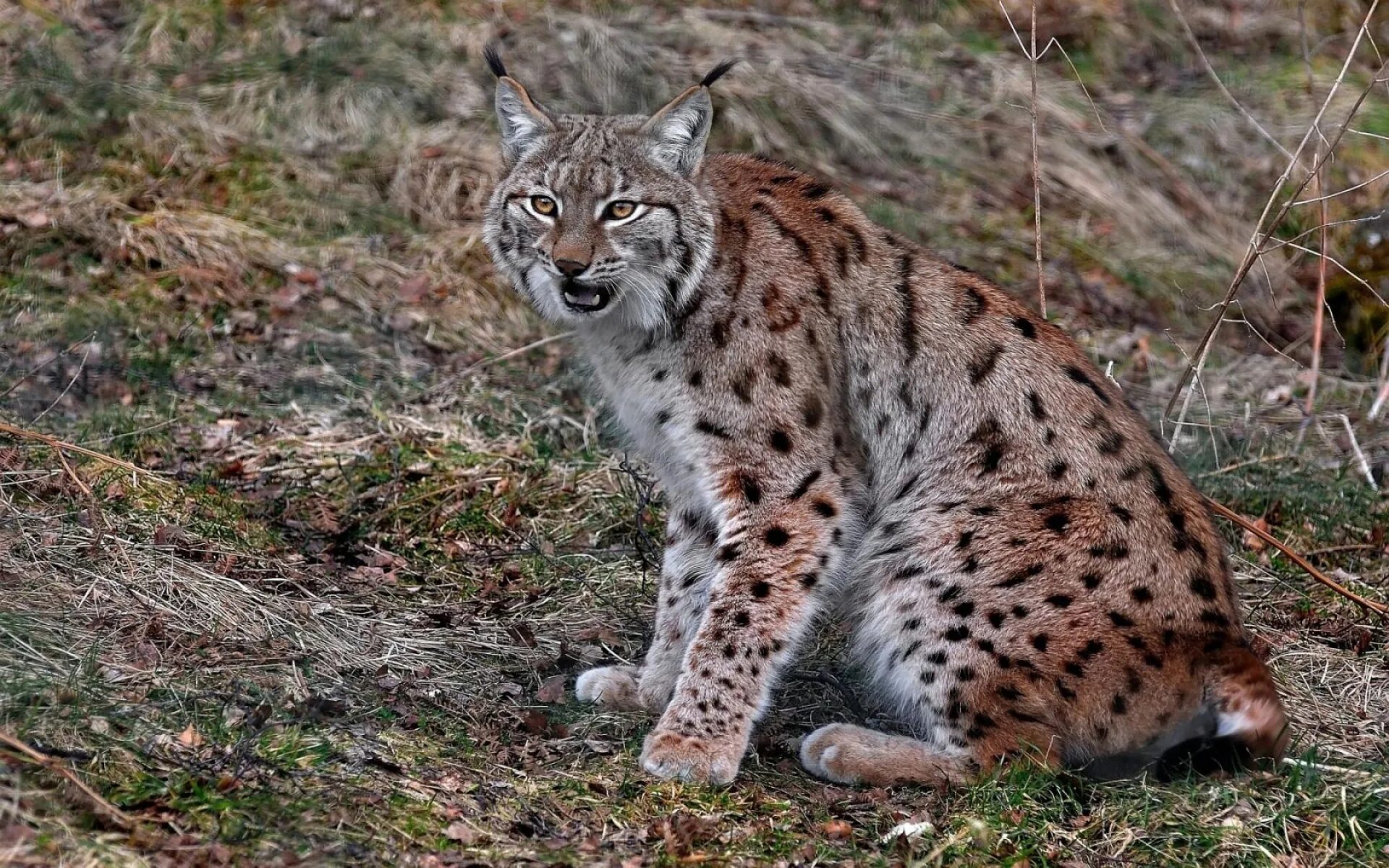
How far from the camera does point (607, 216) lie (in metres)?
5.23

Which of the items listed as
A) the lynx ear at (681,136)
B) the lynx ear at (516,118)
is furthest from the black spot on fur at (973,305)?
the lynx ear at (516,118)

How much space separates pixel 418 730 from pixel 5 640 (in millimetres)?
1283

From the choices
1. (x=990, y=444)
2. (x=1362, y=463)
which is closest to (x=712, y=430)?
(x=990, y=444)

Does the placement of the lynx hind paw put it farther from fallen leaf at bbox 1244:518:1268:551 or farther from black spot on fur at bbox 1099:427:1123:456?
fallen leaf at bbox 1244:518:1268:551

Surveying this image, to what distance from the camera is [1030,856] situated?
4.38 meters

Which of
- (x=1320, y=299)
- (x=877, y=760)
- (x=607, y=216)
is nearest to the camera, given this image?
(x=877, y=760)

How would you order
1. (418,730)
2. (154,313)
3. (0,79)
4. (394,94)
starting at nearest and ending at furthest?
(418,730) < (154,313) < (0,79) < (394,94)

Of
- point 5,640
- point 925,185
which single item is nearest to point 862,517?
point 5,640

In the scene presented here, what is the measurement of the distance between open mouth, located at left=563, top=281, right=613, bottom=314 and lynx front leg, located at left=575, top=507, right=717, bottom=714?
2.85 ft

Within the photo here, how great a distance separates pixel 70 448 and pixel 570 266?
6.53ft

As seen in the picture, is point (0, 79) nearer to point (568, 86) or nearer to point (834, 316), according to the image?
point (568, 86)

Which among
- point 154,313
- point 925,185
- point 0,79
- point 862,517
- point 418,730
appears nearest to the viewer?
point 418,730

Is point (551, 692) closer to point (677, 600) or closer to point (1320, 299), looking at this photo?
point (677, 600)

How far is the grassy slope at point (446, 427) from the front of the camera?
4.41m
